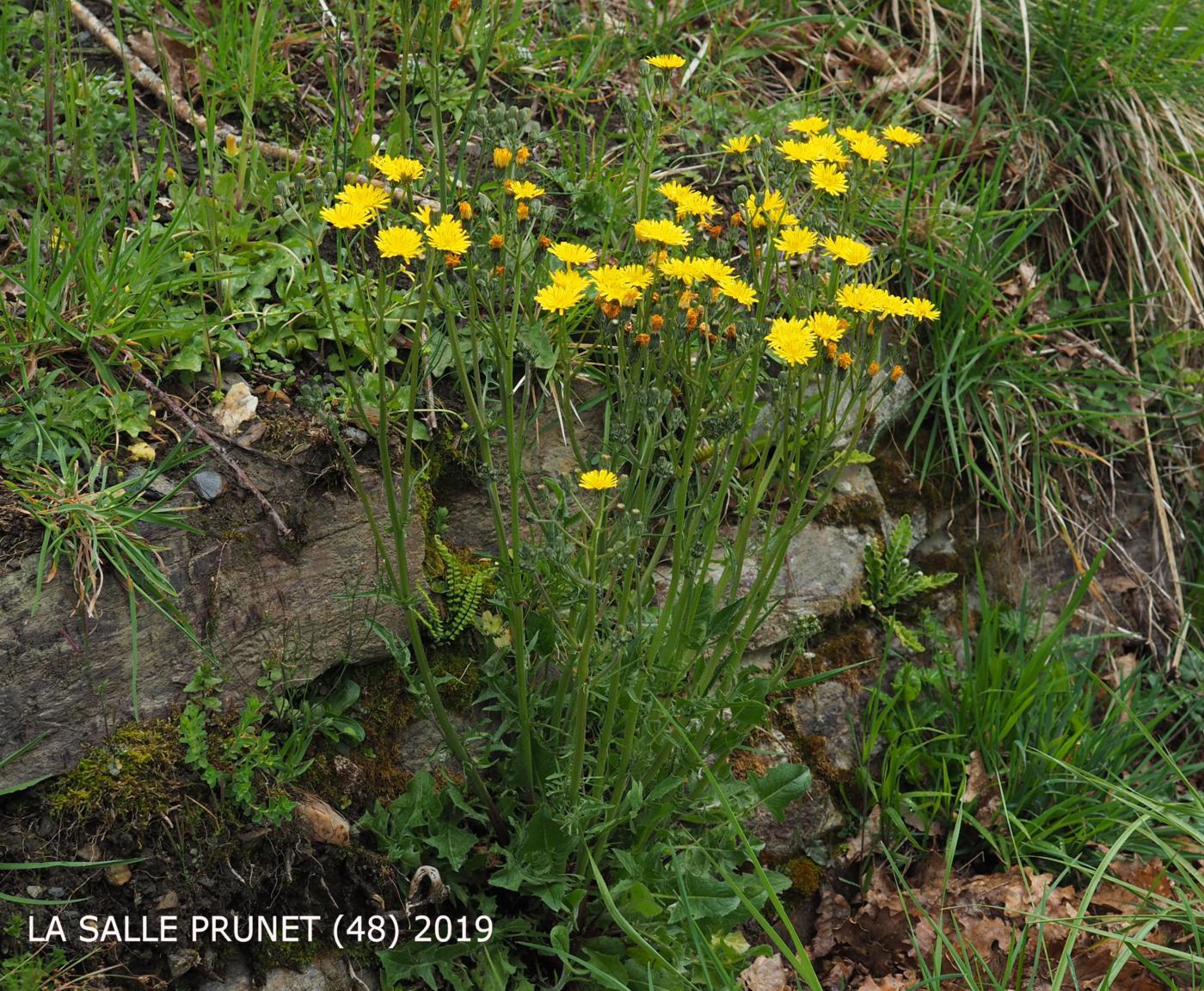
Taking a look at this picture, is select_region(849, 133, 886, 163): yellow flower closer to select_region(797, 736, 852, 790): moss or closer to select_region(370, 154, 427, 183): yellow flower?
select_region(370, 154, 427, 183): yellow flower

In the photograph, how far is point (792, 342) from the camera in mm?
1737

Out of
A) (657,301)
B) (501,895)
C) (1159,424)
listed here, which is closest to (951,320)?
(1159,424)

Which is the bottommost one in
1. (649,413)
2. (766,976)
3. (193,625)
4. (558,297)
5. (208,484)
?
(766,976)

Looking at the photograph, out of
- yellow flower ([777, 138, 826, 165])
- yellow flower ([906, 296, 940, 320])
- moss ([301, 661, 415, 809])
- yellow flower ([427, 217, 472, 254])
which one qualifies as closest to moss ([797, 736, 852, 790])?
moss ([301, 661, 415, 809])

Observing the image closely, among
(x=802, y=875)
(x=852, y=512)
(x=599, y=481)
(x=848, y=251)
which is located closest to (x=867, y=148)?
(x=848, y=251)

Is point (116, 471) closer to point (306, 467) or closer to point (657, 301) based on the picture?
point (306, 467)

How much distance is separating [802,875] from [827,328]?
4.62 ft

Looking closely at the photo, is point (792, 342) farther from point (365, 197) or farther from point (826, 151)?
point (365, 197)

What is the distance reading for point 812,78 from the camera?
3.41 m

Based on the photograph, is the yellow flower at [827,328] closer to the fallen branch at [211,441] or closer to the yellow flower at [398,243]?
the yellow flower at [398,243]

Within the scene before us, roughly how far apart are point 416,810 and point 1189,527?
2635 millimetres

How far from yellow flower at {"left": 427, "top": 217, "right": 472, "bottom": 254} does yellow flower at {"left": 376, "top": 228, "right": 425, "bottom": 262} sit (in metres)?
0.03

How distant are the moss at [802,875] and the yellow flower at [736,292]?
1431mm

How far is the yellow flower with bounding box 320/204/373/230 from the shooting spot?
5.22 ft
